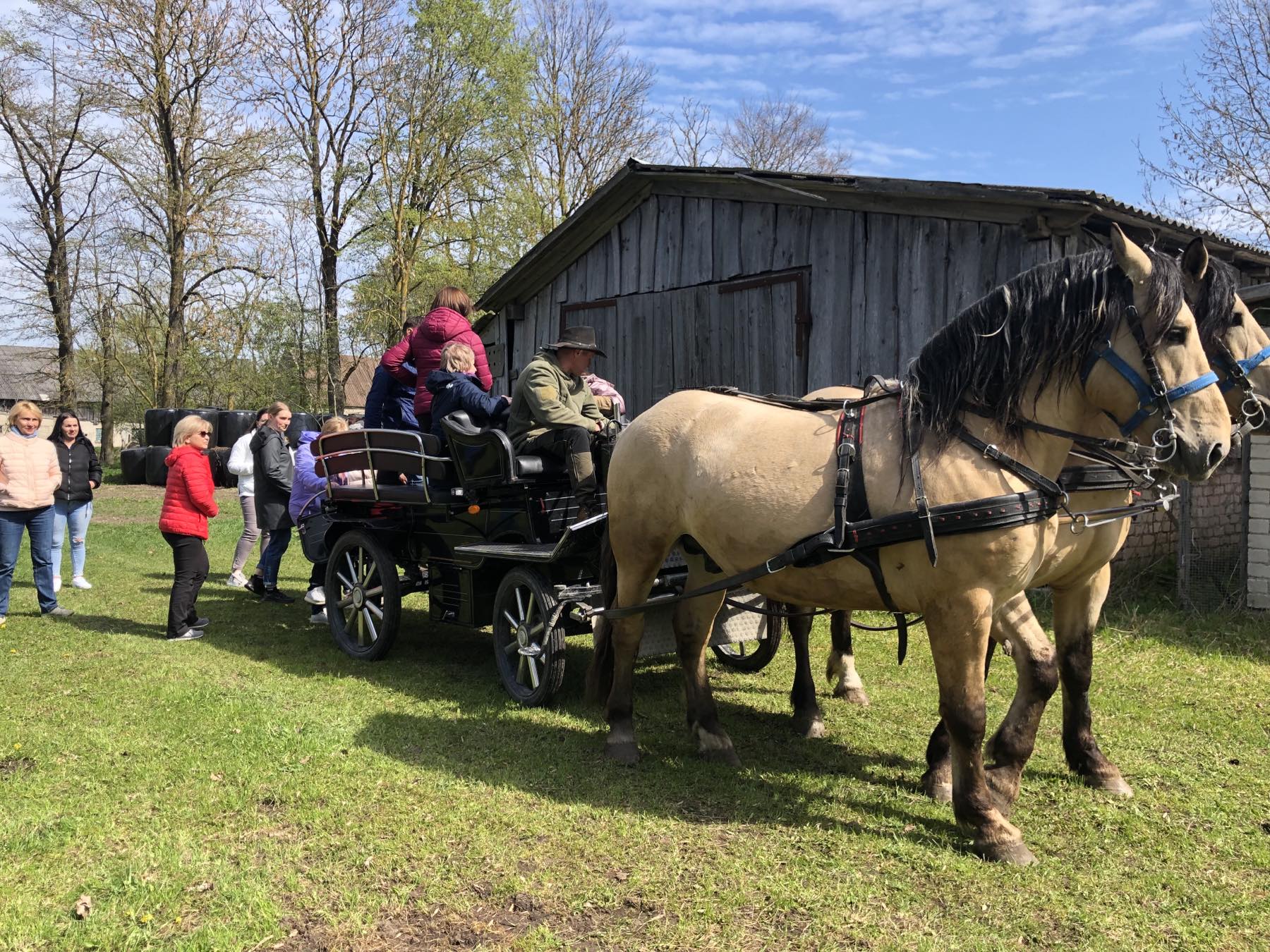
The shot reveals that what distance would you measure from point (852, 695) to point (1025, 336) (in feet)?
9.75

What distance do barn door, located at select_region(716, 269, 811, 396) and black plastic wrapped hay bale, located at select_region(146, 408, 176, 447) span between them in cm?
1893

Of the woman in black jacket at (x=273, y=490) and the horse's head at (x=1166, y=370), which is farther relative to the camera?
the woman in black jacket at (x=273, y=490)

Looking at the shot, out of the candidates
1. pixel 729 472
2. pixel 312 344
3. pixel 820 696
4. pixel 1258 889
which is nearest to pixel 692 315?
pixel 820 696

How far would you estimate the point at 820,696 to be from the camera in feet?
18.8

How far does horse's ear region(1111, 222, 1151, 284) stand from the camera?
3129mm

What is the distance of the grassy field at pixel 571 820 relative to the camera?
2.96 metres

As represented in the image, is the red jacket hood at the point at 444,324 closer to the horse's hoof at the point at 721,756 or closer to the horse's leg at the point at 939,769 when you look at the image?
the horse's hoof at the point at 721,756

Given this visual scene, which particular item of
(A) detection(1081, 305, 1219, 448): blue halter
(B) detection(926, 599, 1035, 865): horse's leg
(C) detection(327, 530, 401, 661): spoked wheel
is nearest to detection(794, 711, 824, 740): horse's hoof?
(B) detection(926, 599, 1035, 865): horse's leg

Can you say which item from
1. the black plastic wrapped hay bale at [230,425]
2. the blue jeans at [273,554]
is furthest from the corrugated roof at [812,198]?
the black plastic wrapped hay bale at [230,425]

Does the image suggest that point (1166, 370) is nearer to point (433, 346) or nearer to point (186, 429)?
point (433, 346)

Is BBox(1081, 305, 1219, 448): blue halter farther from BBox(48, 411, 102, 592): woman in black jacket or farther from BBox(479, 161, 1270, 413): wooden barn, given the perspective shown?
BBox(48, 411, 102, 592): woman in black jacket

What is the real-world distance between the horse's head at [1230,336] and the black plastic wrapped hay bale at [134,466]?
80.8 ft

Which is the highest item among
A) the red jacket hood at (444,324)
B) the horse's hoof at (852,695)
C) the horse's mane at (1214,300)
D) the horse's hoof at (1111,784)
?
the red jacket hood at (444,324)

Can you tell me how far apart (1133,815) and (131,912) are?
3.84 meters
